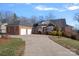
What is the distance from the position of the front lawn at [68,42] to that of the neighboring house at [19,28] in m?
0.27

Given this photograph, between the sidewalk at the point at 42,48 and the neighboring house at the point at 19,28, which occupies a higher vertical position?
the neighboring house at the point at 19,28

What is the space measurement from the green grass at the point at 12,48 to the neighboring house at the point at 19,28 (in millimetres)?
78

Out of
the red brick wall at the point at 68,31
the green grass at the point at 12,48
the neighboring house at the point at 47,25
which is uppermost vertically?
the neighboring house at the point at 47,25

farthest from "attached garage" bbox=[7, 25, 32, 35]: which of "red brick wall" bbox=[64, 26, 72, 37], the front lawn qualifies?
"red brick wall" bbox=[64, 26, 72, 37]

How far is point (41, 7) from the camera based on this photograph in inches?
179

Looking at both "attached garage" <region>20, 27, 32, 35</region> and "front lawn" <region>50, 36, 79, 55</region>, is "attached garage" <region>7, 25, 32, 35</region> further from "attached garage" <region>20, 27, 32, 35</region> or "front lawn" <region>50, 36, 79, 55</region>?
"front lawn" <region>50, 36, 79, 55</region>

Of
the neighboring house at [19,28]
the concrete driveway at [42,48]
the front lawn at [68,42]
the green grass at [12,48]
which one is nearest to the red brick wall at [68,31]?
the front lawn at [68,42]

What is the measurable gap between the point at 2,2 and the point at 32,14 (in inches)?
13.3

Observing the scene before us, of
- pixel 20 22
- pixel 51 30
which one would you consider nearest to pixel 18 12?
pixel 20 22

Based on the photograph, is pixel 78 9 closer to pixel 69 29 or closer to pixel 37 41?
pixel 69 29

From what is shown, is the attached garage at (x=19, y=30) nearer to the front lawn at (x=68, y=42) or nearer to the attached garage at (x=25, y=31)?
the attached garage at (x=25, y=31)

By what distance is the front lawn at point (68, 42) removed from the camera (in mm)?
4539

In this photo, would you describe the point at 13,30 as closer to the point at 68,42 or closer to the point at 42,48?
the point at 42,48

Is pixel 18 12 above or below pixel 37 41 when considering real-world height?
above
